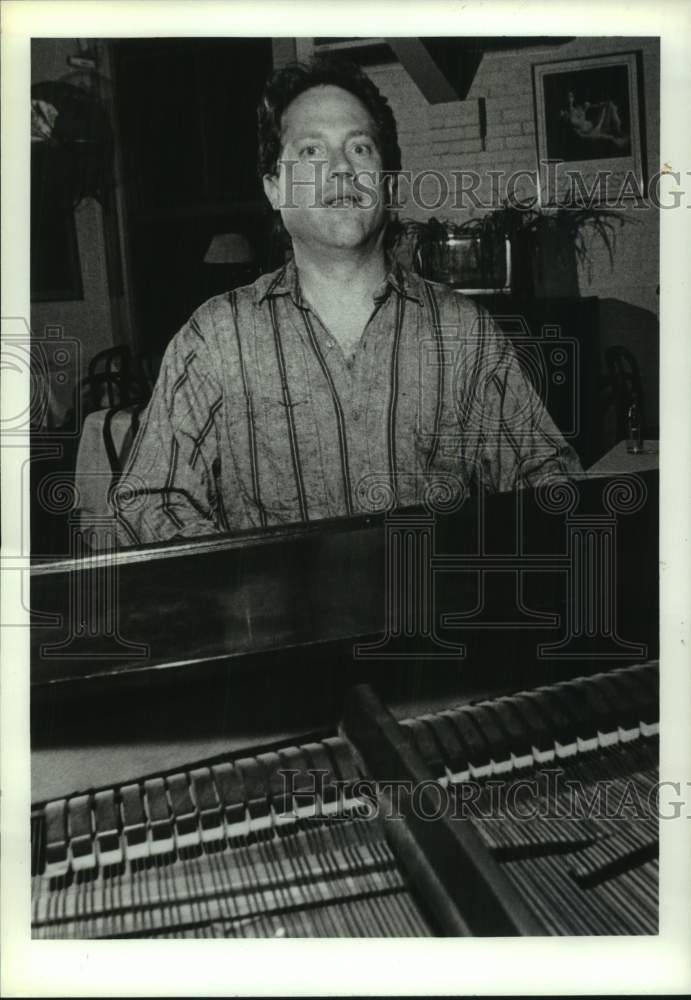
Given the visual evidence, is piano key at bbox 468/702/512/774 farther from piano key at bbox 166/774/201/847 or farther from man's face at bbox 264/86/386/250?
man's face at bbox 264/86/386/250

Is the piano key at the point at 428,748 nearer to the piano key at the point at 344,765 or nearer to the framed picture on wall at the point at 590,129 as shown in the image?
the piano key at the point at 344,765

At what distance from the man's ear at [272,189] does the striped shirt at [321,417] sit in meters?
0.15

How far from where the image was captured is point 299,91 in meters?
2.10

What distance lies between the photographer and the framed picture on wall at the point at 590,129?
84.0 inches

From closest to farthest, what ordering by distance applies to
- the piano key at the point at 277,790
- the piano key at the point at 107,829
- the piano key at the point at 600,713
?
the piano key at the point at 107,829, the piano key at the point at 277,790, the piano key at the point at 600,713

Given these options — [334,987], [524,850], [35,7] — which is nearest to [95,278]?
[35,7]

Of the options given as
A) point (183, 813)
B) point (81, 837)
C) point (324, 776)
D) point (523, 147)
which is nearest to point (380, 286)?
point (523, 147)

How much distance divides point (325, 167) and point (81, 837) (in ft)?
4.79

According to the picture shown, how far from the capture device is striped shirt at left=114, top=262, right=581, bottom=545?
7.00 ft

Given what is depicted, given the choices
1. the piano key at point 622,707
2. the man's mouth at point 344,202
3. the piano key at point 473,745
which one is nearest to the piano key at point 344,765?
the piano key at point 473,745

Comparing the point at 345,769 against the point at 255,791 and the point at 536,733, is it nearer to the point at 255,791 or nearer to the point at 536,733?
the point at 255,791

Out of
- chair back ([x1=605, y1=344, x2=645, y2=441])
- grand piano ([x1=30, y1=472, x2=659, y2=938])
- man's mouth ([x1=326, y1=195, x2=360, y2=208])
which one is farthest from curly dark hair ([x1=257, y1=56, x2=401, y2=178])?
grand piano ([x1=30, y1=472, x2=659, y2=938])

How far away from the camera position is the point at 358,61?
2104mm

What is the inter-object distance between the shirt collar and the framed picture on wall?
0.34 metres
